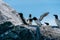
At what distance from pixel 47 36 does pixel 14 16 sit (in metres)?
4.31

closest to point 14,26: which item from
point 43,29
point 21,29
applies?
point 21,29

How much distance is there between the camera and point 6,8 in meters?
27.4

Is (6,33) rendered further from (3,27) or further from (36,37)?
(36,37)

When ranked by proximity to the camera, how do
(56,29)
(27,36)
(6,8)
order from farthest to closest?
(6,8) → (56,29) → (27,36)

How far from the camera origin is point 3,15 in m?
25.7

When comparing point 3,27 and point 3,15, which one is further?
point 3,15

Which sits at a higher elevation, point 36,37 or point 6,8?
point 6,8

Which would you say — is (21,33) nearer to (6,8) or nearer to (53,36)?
(53,36)

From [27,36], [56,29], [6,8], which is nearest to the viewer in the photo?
[27,36]

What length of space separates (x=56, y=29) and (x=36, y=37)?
2384mm

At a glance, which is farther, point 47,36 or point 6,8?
point 6,8

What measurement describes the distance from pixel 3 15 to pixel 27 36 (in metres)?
3.52

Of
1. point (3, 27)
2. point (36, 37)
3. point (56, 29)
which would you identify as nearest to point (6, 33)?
point (3, 27)

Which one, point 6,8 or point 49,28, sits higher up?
point 6,8
